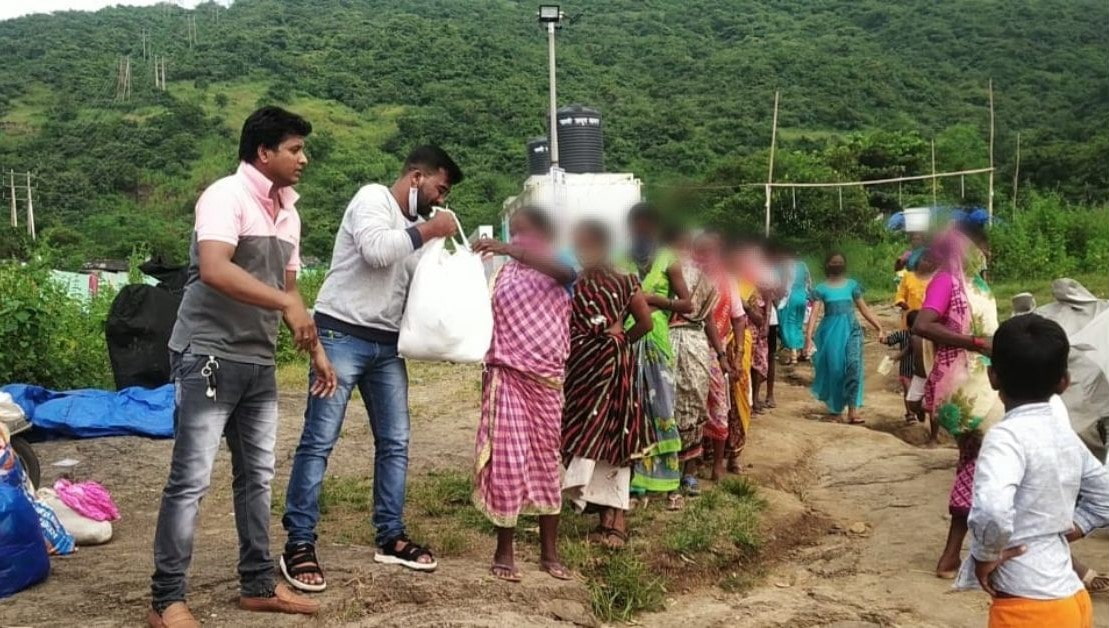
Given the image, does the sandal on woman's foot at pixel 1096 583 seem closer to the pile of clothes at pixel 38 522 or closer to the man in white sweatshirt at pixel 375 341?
the man in white sweatshirt at pixel 375 341

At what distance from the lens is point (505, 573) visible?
3848mm

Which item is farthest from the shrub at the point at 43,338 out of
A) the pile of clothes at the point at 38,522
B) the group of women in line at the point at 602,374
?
the group of women in line at the point at 602,374

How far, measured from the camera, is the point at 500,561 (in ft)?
12.8

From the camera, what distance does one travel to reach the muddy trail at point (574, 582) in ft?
11.3

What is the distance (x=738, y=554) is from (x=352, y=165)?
126ft

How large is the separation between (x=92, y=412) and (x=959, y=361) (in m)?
5.78

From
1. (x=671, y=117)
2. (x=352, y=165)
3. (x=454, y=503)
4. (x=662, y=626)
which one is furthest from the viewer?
(x=352, y=165)

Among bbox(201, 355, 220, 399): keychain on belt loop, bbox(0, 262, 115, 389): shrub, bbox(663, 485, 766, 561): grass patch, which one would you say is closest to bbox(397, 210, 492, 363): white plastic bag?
bbox(201, 355, 220, 399): keychain on belt loop

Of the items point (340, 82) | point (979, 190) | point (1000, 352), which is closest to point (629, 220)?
point (1000, 352)

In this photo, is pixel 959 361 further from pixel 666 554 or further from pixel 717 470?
pixel 717 470

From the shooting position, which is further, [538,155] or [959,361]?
[538,155]

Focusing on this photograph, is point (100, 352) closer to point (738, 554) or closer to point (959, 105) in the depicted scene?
point (738, 554)

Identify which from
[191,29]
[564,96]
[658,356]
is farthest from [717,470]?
[191,29]

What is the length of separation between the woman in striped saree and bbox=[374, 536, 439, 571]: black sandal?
963 millimetres
